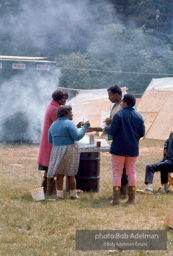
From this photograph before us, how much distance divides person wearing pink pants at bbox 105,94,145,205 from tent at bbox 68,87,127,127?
1652 cm

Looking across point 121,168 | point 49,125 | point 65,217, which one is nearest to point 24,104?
point 49,125

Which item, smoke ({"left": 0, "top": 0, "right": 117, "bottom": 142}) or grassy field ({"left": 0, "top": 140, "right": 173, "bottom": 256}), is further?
smoke ({"left": 0, "top": 0, "right": 117, "bottom": 142})

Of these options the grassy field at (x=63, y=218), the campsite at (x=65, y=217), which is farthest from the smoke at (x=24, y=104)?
the grassy field at (x=63, y=218)

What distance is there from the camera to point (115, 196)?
6.60m

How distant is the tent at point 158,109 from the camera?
21.5m

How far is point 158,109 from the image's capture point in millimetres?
23109

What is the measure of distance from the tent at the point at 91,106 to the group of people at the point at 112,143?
16.1 m

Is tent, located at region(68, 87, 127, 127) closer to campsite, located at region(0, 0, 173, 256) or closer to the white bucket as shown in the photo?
campsite, located at region(0, 0, 173, 256)

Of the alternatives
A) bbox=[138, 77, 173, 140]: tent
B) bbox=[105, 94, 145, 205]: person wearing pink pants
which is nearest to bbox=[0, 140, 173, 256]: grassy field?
bbox=[105, 94, 145, 205]: person wearing pink pants

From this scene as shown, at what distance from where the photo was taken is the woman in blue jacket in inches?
267

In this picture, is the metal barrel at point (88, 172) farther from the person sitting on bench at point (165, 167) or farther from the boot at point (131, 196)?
the boot at point (131, 196)

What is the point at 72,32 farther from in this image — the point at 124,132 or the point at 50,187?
the point at 124,132

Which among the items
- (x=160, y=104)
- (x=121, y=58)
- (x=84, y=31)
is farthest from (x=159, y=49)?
(x=160, y=104)

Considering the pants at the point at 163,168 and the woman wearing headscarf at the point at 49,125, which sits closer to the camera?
the woman wearing headscarf at the point at 49,125
